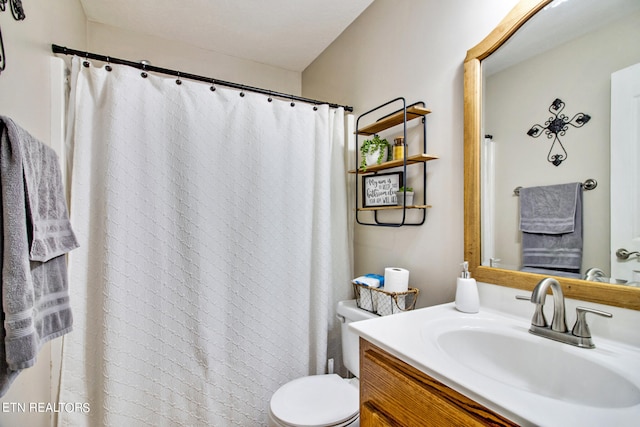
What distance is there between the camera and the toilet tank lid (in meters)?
1.44

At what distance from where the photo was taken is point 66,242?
0.91m

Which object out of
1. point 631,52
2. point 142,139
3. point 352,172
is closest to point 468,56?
point 631,52

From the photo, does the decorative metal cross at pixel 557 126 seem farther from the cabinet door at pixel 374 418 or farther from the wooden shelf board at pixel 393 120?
the cabinet door at pixel 374 418

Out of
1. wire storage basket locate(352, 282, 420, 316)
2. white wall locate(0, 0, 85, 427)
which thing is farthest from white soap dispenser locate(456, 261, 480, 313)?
white wall locate(0, 0, 85, 427)

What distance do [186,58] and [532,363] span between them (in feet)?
8.61

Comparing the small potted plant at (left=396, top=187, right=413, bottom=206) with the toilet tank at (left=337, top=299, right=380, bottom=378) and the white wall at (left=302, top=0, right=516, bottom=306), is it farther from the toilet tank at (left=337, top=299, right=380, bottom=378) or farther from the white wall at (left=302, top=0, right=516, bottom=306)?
the toilet tank at (left=337, top=299, right=380, bottom=378)

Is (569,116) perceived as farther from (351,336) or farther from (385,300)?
(351,336)

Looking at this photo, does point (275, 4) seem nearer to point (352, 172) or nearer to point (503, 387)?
point (352, 172)

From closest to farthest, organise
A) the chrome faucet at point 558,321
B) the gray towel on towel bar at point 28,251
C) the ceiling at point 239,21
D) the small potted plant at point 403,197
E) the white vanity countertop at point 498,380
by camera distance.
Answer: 1. the white vanity countertop at point 498,380
2. the gray towel on towel bar at point 28,251
3. the chrome faucet at point 558,321
4. the small potted plant at point 403,197
5. the ceiling at point 239,21

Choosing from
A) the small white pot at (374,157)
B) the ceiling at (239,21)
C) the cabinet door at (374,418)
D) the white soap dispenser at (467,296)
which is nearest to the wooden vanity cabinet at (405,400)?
the cabinet door at (374,418)

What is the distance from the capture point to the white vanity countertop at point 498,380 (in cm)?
52

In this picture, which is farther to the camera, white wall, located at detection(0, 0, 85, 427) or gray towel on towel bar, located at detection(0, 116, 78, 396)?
white wall, located at detection(0, 0, 85, 427)

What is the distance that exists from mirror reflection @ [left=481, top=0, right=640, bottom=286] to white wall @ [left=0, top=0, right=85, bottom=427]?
1562 millimetres

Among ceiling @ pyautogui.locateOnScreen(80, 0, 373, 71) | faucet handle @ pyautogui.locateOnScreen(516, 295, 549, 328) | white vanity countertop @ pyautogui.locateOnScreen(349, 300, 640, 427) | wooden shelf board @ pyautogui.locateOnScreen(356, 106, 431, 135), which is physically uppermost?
ceiling @ pyautogui.locateOnScreen(80, 0, 373, 71)
